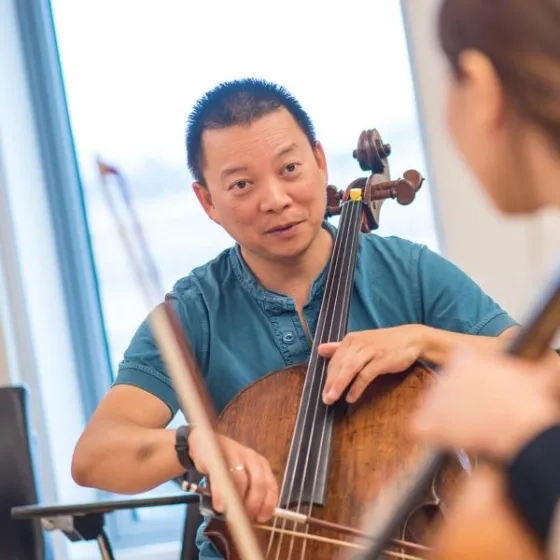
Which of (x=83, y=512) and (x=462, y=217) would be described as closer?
(x=83, y=512)

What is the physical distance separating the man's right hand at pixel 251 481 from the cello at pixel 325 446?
0.05 ft

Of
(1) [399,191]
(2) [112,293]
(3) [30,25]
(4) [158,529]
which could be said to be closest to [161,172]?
(2) [112,293]

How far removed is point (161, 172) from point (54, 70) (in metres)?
0.43

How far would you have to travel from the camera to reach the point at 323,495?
41.5 inches

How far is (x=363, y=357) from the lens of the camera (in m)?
1.16

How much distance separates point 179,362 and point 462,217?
1135 millimetres

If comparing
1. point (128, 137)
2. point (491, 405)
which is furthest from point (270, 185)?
point (128, 137)

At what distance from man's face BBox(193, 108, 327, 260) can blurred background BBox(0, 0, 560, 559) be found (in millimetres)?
639

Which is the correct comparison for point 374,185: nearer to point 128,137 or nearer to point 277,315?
point 277,315

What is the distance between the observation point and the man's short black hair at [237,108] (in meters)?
1.40

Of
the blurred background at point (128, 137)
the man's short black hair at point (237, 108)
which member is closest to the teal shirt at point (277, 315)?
the man's short black hair at point (237, 108)

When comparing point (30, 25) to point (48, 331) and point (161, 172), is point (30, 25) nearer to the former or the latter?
point (161, 172)

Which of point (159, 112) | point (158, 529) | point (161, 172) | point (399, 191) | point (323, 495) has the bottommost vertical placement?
point (158, 529)

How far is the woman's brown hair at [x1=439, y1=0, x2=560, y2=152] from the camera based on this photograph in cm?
63
